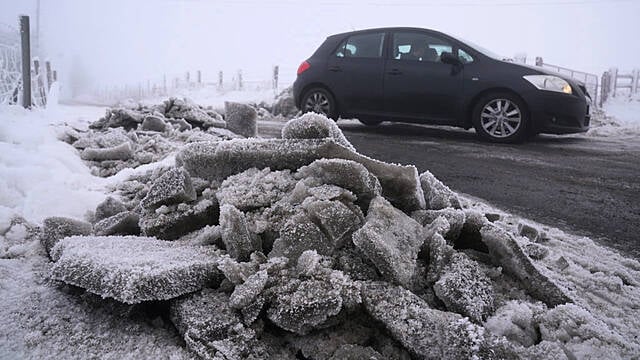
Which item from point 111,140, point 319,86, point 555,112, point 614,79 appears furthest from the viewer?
point 614,79

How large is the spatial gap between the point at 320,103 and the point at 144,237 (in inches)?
252

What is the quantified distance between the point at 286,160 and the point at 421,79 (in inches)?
205

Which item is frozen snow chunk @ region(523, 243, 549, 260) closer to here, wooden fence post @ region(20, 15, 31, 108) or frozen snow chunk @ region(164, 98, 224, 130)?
frozen snow chunk @ region(164, 98, 224, 130)

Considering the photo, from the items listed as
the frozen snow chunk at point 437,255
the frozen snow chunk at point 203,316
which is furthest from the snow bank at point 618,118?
the frozen snow chunk at point 203,316

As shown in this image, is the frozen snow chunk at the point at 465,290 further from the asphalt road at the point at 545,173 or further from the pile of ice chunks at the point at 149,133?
the pile of ice chunks at the point at 149,133

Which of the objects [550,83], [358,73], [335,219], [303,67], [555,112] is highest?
[303,67]

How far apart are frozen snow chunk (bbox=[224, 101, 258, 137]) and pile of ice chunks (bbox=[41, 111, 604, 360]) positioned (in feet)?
12.3

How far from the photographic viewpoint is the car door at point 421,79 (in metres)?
7.09

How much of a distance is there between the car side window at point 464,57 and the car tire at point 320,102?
2186mm

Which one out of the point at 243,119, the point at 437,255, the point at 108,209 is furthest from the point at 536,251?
the point at 243,119

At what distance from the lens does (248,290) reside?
1634mm

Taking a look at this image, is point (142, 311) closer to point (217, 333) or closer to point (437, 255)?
point (217, 333)

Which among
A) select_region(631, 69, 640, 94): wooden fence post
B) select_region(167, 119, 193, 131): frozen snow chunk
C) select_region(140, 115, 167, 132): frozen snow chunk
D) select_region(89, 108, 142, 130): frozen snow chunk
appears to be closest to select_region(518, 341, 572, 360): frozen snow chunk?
select_region(140, 115, 167, 132): frozen snow chunk

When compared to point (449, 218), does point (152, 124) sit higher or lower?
higher
